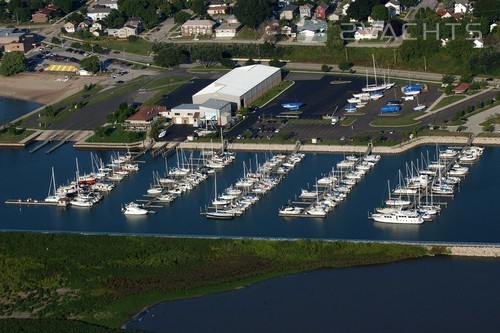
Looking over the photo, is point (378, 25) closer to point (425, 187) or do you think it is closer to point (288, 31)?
point (288, 31)

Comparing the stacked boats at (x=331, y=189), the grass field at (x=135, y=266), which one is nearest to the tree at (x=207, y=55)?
the stacked boats at (x=331, y=189)

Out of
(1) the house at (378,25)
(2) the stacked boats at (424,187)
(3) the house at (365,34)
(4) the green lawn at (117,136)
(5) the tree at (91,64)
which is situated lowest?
(2) the stacked boats at (424,187)

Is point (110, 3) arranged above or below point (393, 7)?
above

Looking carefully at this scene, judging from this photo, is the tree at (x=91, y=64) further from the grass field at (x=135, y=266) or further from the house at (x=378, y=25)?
the grass field at (x=135, y=266)

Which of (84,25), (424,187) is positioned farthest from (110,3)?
(424,187)

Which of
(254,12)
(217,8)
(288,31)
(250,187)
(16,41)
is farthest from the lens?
(217,8)
